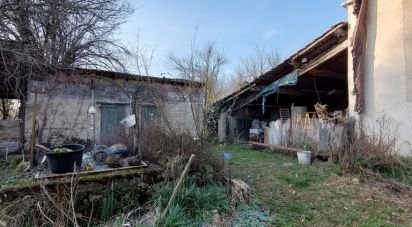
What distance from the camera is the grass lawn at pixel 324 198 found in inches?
153

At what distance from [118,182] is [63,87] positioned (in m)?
6.94

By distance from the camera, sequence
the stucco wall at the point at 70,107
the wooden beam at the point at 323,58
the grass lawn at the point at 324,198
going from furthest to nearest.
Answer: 1. the stucco wall at the point at 70,107
2. the wooden beam at the point at 323,58
3. the grass lawn at the point at 324,198

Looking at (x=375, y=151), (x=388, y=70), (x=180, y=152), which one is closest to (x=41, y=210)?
(x=180, y=152)

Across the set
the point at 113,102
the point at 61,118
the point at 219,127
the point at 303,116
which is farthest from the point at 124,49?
the point at 303,116

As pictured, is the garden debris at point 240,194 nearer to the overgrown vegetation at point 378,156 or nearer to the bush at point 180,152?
the bush at point 180,152

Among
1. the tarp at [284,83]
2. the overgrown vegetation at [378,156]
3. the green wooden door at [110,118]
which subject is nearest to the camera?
the overgrown vegetation at [378,156]

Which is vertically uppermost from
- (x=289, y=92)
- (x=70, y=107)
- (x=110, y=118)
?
(x=289, y=92)

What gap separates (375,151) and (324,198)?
192 cm

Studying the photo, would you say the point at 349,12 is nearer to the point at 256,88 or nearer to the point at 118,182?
the point at 256,88

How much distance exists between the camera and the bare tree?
2467 cm

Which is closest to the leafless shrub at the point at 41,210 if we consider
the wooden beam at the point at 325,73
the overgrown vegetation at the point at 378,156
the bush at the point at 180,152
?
the bush at the point at 180,152

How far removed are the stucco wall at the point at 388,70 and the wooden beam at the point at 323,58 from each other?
1.04 m

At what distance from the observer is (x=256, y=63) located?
25031 millimetres

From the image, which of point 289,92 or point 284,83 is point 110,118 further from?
point 289,92
